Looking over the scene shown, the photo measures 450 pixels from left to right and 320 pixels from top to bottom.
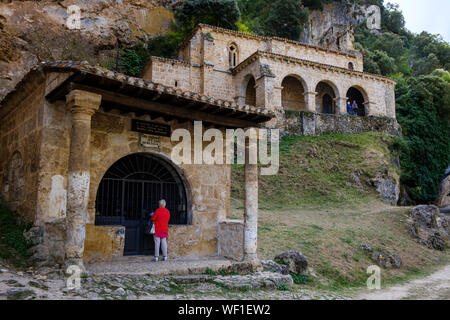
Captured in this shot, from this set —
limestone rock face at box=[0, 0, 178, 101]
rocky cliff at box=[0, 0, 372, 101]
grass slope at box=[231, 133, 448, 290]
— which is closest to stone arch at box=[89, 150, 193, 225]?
grass slope at box=[231, 133, 448, 290]

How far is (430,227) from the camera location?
16.1 m

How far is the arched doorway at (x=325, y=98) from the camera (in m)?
31.7

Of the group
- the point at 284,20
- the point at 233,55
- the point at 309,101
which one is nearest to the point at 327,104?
the point at 309,101

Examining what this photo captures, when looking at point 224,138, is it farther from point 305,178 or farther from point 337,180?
point 337,180

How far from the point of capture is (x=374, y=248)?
1270cm

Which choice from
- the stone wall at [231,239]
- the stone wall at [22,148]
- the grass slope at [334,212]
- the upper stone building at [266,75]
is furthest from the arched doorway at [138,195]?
the upper stone building at [266,75]

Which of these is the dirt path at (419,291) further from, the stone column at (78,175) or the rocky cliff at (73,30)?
the rocky cliff at (73,30)

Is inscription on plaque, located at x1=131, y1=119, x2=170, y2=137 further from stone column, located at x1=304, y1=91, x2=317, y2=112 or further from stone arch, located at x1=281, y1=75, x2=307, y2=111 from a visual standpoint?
stone arch, located at x1=281, y1=75, x2=307, y2=111

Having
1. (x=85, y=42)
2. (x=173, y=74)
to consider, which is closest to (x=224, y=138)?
(x=173, y=74)

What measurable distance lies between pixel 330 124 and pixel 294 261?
19277 millimetres

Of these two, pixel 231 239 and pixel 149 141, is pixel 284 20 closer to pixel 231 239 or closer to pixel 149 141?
pixel 149 141

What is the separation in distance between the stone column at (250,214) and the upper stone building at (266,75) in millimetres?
17082

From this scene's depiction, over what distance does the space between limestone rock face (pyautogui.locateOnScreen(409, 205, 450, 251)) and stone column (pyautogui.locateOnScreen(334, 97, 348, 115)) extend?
13.4 meters
